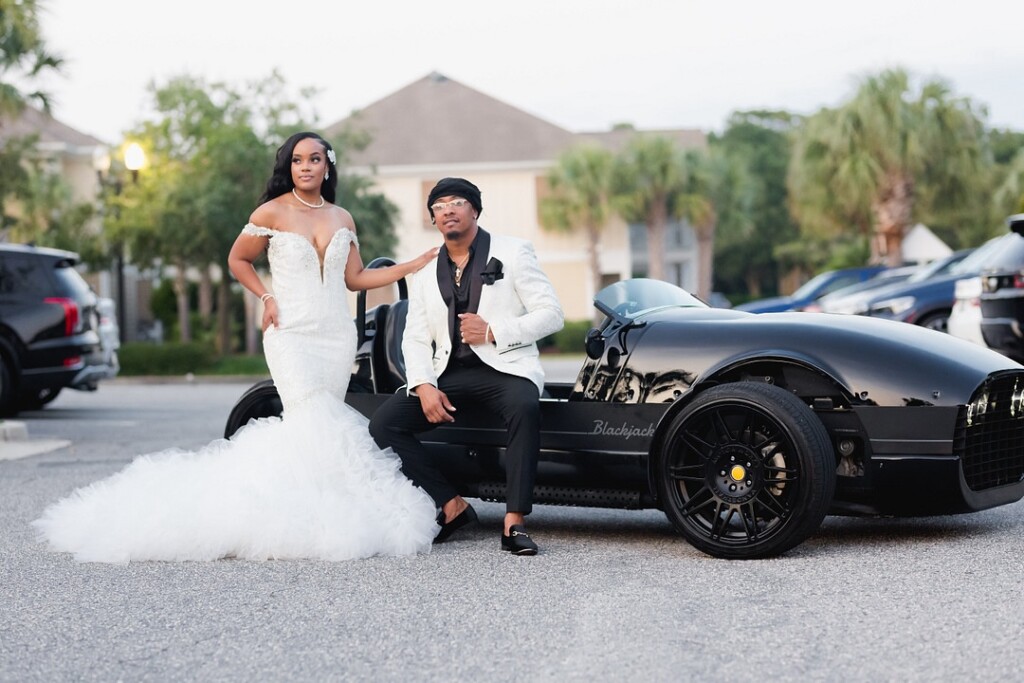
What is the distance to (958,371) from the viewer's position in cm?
561

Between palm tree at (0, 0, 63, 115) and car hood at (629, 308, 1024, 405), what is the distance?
31.3ft

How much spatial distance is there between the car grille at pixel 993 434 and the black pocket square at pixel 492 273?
2.02 metres

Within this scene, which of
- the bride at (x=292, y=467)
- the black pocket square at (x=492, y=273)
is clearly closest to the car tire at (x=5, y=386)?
the bride at (x=292, y=467)

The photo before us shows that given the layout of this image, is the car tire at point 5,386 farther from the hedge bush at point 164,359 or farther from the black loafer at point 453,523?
the hedge bush at point 164,359

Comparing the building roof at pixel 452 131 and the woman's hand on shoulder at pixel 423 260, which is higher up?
the building roof at pixel 452 131

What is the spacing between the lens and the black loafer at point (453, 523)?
20.4 feet

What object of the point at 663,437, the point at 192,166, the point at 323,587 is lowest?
the point at 323,587

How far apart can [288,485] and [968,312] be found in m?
8.71

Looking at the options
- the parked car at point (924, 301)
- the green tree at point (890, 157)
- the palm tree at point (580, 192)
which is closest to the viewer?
the parked car at point (924, 301)

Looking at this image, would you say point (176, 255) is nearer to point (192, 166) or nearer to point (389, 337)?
point (192, 166)

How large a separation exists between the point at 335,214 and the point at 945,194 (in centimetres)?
3372

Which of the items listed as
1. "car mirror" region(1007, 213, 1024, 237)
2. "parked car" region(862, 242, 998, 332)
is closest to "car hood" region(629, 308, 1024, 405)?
"car mirror" region(1007, 213, 1024, 237)

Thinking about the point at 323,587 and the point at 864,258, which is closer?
the point at 323,587

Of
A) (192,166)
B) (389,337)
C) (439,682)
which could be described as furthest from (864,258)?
(439,682)
